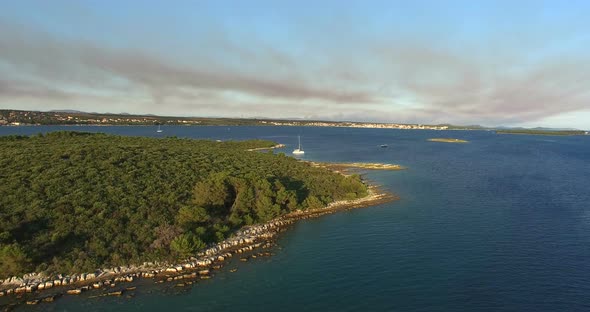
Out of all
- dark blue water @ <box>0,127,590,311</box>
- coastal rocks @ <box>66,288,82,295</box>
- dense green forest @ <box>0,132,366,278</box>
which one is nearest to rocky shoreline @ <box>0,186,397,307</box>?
coastal rocks @ <box>66,288,82,295</box>

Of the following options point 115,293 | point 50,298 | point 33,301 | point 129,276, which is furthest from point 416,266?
point 33,301

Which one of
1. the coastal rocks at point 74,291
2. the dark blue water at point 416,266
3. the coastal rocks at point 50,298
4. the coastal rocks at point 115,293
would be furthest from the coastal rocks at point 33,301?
the coastal rocks at point 115,293

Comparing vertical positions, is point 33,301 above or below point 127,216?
below

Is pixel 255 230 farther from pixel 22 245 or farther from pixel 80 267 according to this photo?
pixel 22 245

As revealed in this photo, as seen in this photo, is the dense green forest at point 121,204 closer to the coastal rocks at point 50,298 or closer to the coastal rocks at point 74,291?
the coastal rocks at point 74,291

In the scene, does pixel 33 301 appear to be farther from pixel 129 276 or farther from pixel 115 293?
pixel 129 276

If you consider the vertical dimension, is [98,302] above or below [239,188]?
below

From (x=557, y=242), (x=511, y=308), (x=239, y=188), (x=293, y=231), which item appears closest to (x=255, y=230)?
(x=293, y=231)
